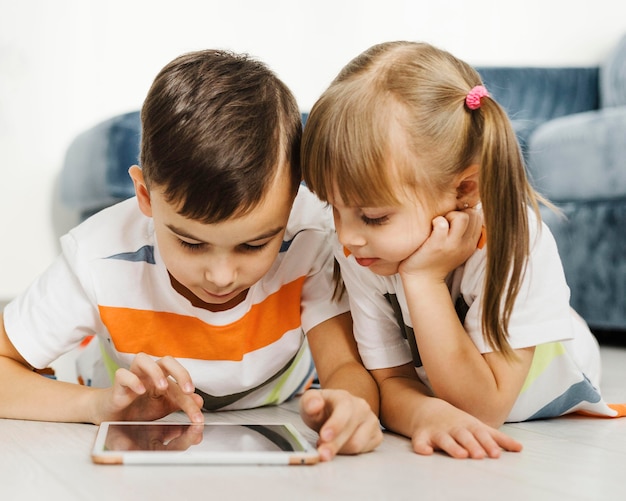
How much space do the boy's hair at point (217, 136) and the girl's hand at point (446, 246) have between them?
5.9 inches

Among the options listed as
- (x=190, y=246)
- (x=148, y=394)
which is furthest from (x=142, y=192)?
(x=148, y=394)

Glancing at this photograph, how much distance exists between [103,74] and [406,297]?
1.98 meters

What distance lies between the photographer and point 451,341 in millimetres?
881

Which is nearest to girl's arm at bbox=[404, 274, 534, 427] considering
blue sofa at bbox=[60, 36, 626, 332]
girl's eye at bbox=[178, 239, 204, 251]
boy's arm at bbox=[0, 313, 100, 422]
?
girl's eye at bbox=[178, 239, 204, 251]

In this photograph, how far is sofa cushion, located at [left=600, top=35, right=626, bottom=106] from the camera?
2.49 metres

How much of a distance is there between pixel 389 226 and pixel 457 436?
21 cm

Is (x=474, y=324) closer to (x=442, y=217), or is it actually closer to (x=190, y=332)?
(x=442, y=217)

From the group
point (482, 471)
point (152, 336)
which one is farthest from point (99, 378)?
point (482, 471)

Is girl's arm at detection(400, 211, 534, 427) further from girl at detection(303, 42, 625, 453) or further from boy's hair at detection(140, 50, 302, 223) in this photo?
boy's hair at detection(140, 50, 302, 223)

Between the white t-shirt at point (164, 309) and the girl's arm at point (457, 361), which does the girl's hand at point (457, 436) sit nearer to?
the girl's arm at point (457, 361)

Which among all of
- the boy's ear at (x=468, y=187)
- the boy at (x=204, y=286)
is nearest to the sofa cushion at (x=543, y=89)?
the boy at (x=204, y=286)

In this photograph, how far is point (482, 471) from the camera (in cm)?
74

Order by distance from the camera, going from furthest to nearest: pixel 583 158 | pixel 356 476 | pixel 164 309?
pixel 583 158 → pixel 164 309 → pixel 356 476

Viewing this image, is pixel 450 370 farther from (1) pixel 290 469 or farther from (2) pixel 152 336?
(2) pixel 152 336
